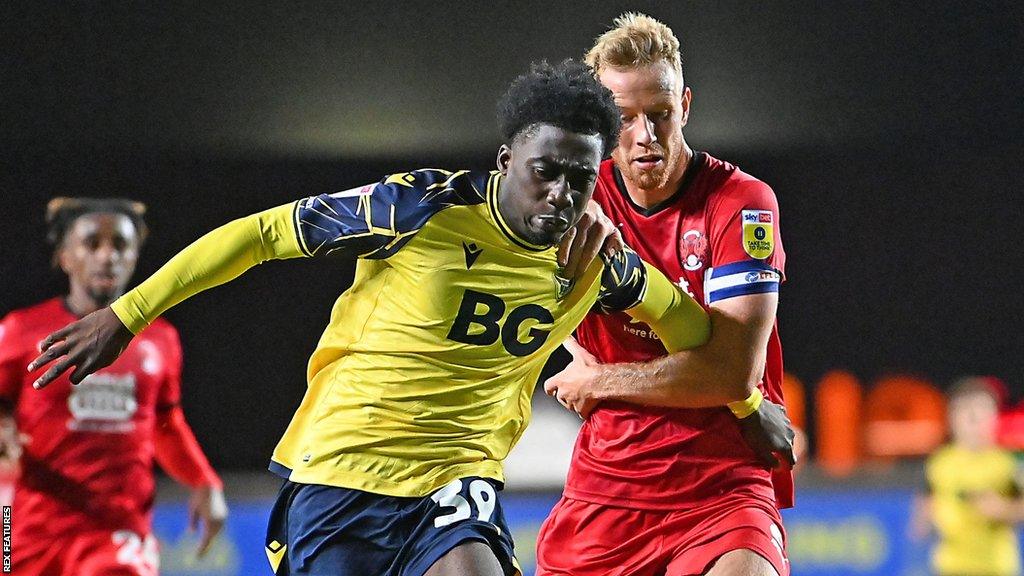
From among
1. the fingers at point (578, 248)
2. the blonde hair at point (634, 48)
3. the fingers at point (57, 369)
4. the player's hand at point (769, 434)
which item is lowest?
the player's hand at point (769, 434)

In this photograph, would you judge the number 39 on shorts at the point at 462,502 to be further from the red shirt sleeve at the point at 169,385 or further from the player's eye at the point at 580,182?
the red shirt sleeve at the point at 169,385

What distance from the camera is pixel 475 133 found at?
10641mm

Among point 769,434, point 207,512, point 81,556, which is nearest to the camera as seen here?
point 769,434

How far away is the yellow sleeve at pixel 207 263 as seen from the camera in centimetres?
261

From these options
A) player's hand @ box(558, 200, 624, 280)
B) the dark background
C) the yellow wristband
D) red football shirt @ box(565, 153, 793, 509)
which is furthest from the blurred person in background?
player's hand @ box(558, 200, 624, 280)

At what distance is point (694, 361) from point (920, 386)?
7.72 metres

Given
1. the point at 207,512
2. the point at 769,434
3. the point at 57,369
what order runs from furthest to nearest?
the point at 207,512, the point at 769,434, the point at 57,369

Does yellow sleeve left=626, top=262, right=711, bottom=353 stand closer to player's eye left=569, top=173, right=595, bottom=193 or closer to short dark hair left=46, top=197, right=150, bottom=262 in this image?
player's eye left=569, top=173, right=595, bottom=193

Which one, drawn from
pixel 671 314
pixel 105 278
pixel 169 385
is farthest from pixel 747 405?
pixel 105 278

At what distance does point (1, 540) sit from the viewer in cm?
508

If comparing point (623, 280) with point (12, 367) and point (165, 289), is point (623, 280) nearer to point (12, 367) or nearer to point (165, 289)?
point (165, 289)

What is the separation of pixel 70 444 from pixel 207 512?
1.97 ft

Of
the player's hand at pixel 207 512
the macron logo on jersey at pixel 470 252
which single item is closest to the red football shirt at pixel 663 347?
the macron logo on jersey at pixel 470 252

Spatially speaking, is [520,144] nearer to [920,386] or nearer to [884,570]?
[884,570]
